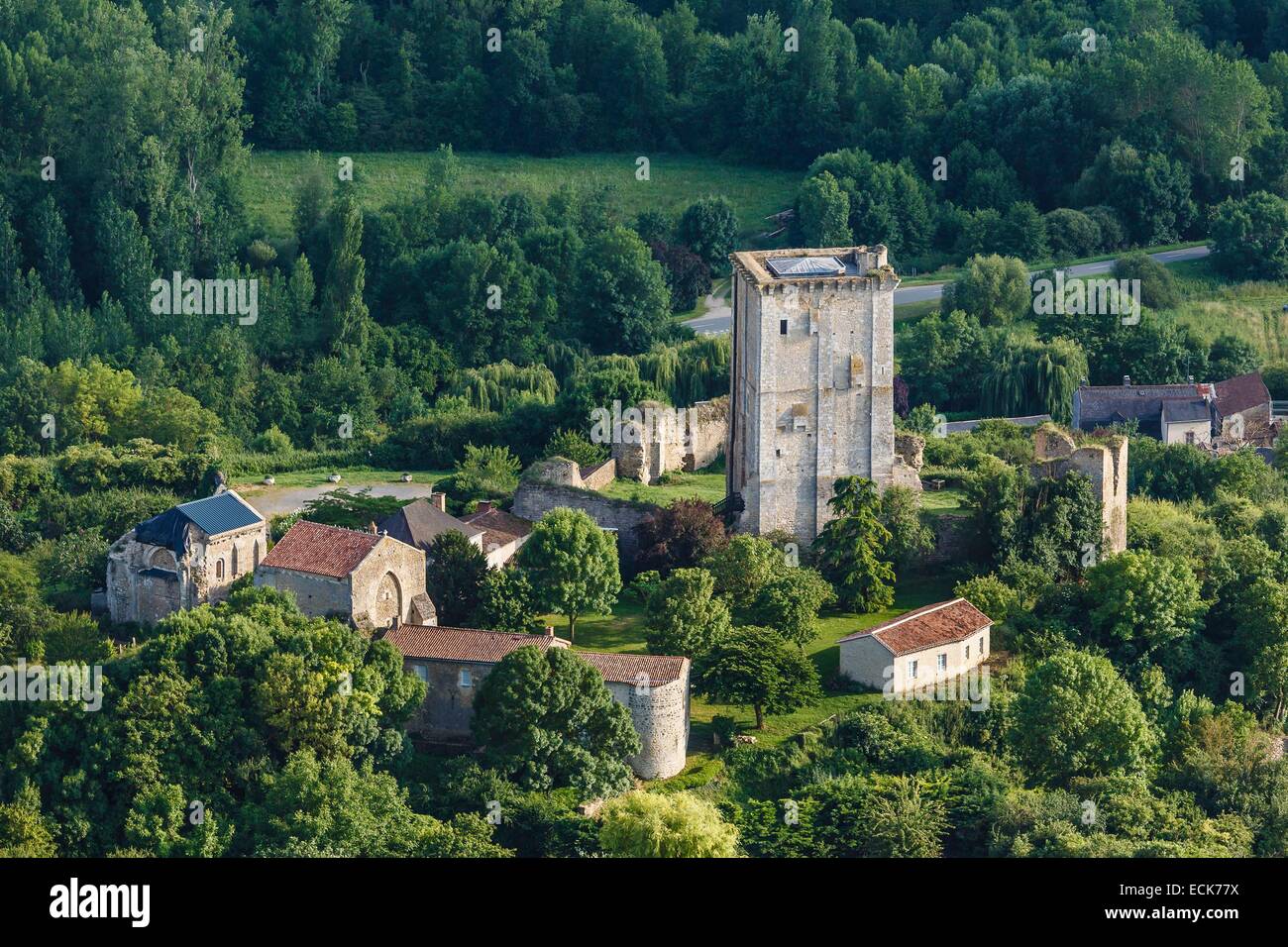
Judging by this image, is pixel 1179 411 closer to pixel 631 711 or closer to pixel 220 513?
pixel 631 711

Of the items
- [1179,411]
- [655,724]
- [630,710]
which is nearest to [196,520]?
[630,710]

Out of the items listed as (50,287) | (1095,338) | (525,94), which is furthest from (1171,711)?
(525,94)

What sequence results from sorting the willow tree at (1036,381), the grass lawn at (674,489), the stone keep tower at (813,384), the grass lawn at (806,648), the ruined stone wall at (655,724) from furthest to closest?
1. the willow tree at (1036,381)
2. the grass lawn at (674,489)
3. the stone keep tower at (813,384)
4. the grass lawn at (806,648)
5. the ruined stone wall at (655,724)

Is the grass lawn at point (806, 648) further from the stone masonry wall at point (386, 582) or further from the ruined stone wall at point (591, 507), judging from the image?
the stone masonry wall at point (386, 582)

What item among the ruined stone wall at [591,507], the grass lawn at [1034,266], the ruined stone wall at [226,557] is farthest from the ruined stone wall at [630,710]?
the grass lawn at [1034,266]

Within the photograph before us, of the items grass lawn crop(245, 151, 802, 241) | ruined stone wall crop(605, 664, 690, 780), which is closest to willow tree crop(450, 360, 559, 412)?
grass lawn crop(245, 151, 802, 241)

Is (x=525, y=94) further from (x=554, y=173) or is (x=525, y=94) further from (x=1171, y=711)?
(x=1171, y=711)
